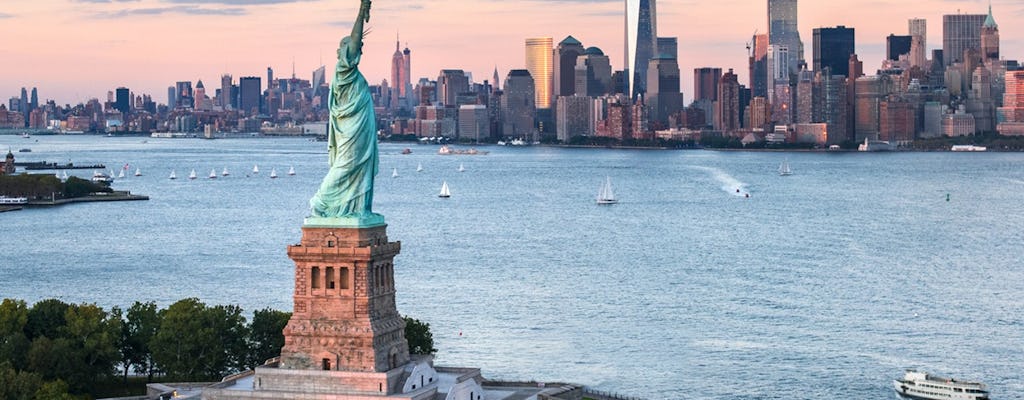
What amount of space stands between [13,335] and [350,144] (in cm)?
1271

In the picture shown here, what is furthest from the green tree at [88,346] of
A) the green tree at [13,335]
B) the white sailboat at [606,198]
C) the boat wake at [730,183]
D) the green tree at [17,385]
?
the boat wake at [730,183]

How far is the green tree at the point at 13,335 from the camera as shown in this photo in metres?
43.2

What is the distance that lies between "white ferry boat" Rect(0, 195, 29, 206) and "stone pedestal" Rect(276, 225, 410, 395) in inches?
3954

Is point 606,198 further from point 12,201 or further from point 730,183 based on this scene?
point 12,201

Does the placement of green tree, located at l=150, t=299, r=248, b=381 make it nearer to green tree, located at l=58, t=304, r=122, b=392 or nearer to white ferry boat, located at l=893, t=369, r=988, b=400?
green tree, located at l=58, t=304, r=122, b=392

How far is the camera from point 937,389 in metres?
53.6

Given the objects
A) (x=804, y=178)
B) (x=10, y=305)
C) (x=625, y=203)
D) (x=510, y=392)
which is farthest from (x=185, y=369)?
(x=804, y=178)

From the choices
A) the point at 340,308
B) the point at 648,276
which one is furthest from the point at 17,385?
the point at 648,276

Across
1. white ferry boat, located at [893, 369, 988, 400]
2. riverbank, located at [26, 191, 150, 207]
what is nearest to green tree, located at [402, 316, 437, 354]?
white ferry boat, located at [893, 369, 988, 400]

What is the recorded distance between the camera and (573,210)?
128 metres

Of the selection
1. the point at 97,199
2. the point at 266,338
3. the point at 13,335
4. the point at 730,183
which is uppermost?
the point at 13,335

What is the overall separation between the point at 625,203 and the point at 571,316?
7075 centimetres

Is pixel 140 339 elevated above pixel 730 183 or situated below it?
above

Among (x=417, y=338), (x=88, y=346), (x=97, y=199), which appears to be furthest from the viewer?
(x=97, y=199)
